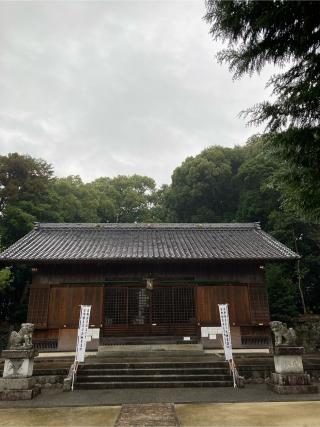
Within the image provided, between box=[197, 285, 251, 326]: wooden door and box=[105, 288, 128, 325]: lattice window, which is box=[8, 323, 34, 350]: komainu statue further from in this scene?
box=[197, 285, 251, 326]: wooden door

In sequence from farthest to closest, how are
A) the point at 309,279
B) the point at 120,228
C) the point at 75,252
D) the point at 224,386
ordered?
1. the point at 309,279
2. the point at 120,228
3. the point at 75,252
4. the point at 224,386

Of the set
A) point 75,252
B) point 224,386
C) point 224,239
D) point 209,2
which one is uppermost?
point 209,2

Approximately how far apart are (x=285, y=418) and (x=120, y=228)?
13.9 meters

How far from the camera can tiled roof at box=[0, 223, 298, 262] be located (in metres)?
13.8

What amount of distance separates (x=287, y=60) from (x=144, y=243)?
1222 cm

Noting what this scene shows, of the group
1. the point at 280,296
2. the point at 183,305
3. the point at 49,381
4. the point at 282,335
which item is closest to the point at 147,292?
the point at 183,305

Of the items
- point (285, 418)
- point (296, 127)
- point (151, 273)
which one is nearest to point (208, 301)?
point (151, 273)

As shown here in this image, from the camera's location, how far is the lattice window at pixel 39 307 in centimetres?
1330

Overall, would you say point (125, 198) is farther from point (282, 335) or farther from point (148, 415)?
point (148, 415)

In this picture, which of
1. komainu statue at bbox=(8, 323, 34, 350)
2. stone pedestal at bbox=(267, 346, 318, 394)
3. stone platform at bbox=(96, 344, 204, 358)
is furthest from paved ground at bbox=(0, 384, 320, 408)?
stone platform at bbox=(96, 344, 204, 358)

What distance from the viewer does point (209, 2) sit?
5.19 meters

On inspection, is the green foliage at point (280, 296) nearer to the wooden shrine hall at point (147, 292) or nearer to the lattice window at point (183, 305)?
the wooden shrine hall at point (147, 292)

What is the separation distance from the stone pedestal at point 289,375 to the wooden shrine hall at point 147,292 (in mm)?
4462

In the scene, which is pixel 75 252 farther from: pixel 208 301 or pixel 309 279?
pixel 309 279
